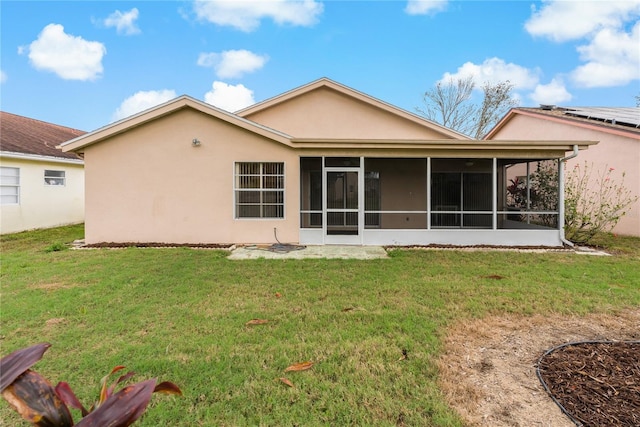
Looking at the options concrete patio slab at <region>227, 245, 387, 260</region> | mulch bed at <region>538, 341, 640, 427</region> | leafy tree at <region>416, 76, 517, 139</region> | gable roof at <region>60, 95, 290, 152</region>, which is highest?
leafy tree at <region>416, 76, 517, 139</region>

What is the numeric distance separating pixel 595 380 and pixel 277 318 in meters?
3.40

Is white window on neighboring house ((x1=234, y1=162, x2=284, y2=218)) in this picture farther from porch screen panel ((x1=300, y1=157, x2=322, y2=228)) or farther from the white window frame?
the white window frame

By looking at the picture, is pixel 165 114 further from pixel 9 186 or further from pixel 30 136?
pixel 30 136

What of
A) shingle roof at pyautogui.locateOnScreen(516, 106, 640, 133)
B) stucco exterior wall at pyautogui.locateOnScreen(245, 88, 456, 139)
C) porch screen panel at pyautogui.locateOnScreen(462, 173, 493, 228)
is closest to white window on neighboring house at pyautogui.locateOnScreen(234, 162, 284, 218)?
stucco exterior wall at pyautogui.locateOnScreen(245, 88, 456, 139)

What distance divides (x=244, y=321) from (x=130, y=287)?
2.72 m

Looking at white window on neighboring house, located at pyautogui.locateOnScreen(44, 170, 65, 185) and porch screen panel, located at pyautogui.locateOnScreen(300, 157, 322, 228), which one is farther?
white window on neighboring house, located at pyautogui.locateOnScreen(44, 170, 65, 185)

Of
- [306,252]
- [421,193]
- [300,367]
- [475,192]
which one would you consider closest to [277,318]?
[300,367]

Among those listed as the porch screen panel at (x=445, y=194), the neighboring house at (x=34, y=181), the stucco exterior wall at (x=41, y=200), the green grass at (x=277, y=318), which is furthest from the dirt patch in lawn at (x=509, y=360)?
the stucco exterior wall at (x=41, y=200)

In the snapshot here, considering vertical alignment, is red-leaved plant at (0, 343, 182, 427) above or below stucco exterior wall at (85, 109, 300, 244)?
below

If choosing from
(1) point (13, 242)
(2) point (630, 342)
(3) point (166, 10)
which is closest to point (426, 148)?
(2) point (630, 342)

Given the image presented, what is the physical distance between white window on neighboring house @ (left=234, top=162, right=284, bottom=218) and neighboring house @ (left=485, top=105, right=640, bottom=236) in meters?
12.8

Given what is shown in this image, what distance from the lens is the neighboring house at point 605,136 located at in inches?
485

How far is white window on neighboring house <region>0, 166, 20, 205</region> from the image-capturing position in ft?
40.4

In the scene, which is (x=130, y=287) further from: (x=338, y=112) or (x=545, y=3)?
(x=545, y=3)
